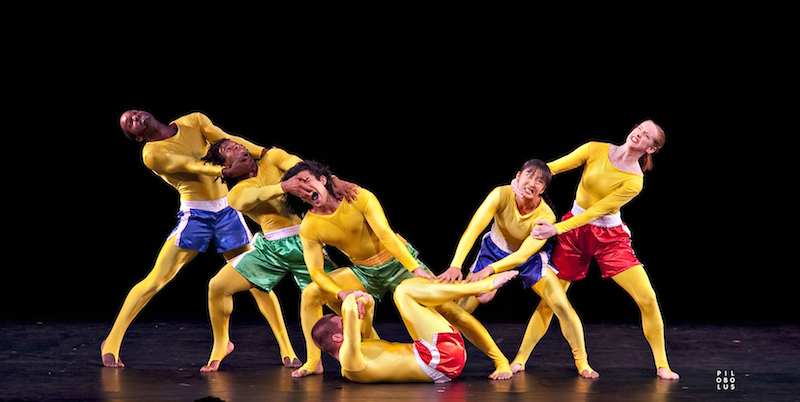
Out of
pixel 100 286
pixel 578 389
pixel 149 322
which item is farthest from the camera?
pixel 100 286

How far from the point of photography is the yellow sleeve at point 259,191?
434 cm

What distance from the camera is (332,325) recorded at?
4160 millimetres

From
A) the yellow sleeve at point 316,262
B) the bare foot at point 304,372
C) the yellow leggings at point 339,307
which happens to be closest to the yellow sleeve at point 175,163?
the yellow sleeve at point 316,262

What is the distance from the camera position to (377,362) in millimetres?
4094

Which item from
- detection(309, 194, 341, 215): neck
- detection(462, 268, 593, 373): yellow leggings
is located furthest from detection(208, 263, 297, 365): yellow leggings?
detection(462, 268, 593, 373): yellow leggings

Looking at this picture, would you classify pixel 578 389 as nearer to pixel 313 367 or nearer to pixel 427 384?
pixel 427 384

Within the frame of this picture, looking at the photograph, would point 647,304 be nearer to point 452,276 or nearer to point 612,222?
point 612,222

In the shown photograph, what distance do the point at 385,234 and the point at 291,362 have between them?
94 centimetres

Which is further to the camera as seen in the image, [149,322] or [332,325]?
[149,322]

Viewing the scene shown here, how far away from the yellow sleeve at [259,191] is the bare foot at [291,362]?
77 centimetres

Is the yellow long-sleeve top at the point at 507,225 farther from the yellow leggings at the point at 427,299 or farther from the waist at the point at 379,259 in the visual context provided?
the waist at the point at 379,259

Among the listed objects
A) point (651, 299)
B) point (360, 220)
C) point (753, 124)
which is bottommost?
point (651, 299)

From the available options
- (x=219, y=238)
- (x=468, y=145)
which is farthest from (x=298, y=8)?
(x=219, y=238)

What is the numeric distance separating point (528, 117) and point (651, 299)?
2.35 meters
